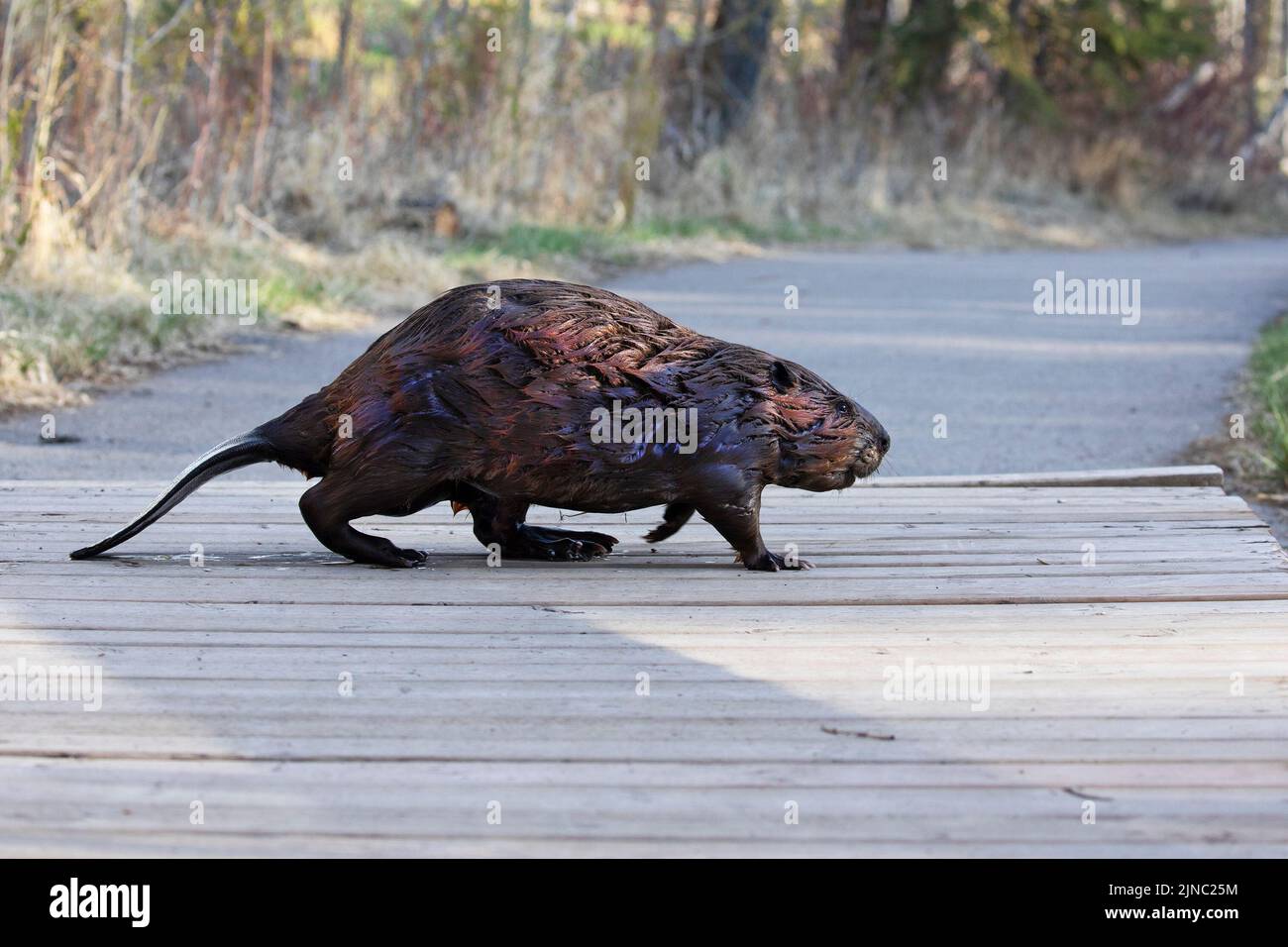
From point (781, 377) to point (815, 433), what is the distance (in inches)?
6.6

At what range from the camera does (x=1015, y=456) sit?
23.3 feet

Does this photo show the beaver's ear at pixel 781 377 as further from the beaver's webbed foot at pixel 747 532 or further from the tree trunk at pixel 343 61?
the tree trunk at pixel 343 61

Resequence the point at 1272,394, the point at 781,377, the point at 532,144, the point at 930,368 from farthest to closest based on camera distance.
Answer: the point at 532,144 → the point at 930,368 → the point at 1272,394 → the point at 781,377

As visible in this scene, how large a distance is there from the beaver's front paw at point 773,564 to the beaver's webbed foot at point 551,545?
1.38ft

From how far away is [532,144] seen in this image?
15.2m

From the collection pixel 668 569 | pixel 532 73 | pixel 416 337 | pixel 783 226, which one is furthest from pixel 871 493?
pixel 783 226

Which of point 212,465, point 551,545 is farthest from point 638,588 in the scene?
point 212,465

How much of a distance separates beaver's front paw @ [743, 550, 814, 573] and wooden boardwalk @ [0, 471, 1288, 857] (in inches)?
2.2

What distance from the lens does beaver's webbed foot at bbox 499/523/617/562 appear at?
4152 mm

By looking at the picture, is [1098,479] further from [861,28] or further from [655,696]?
[861,28]

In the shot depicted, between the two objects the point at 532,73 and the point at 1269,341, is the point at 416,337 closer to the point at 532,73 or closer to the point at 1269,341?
the point at 1269,341

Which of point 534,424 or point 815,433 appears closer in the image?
point 534,424

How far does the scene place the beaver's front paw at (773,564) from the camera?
4.02 meters
